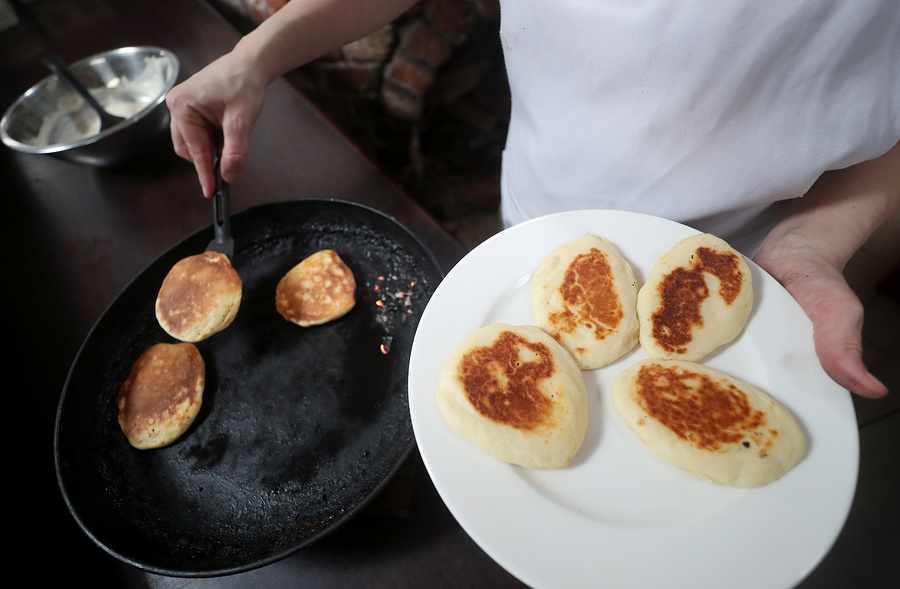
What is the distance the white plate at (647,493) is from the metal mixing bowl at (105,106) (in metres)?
1.15

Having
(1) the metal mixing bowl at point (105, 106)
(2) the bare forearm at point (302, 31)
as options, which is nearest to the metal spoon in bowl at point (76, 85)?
(1) the metal mixing bowl at point (105, 106)

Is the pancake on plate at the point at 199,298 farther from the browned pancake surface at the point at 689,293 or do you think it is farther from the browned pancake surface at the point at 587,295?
the browned pancake surface at the point at 689,293

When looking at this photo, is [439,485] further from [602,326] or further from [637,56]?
[637,56]

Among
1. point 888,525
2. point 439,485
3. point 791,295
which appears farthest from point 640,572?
point 888,525

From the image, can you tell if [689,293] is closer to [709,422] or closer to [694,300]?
[694,300]

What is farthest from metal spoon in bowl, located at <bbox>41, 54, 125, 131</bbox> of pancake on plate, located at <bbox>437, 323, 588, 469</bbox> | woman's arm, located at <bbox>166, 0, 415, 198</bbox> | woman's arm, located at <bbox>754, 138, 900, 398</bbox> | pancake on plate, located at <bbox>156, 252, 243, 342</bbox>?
woman's arm, located at <bbox>754, 138, 900, 398</bbox>

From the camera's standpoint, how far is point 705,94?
744 millimetres

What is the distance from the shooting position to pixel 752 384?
0.72 metres

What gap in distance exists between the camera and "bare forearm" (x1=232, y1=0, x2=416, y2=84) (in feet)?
3.47

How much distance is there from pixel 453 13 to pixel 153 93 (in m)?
1.15

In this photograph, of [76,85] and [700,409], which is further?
[76,85]

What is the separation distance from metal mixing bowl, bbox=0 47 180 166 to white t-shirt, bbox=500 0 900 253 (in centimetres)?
112

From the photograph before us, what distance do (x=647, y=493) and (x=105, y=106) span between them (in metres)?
1.97

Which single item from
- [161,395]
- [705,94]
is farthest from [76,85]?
[705,94]
